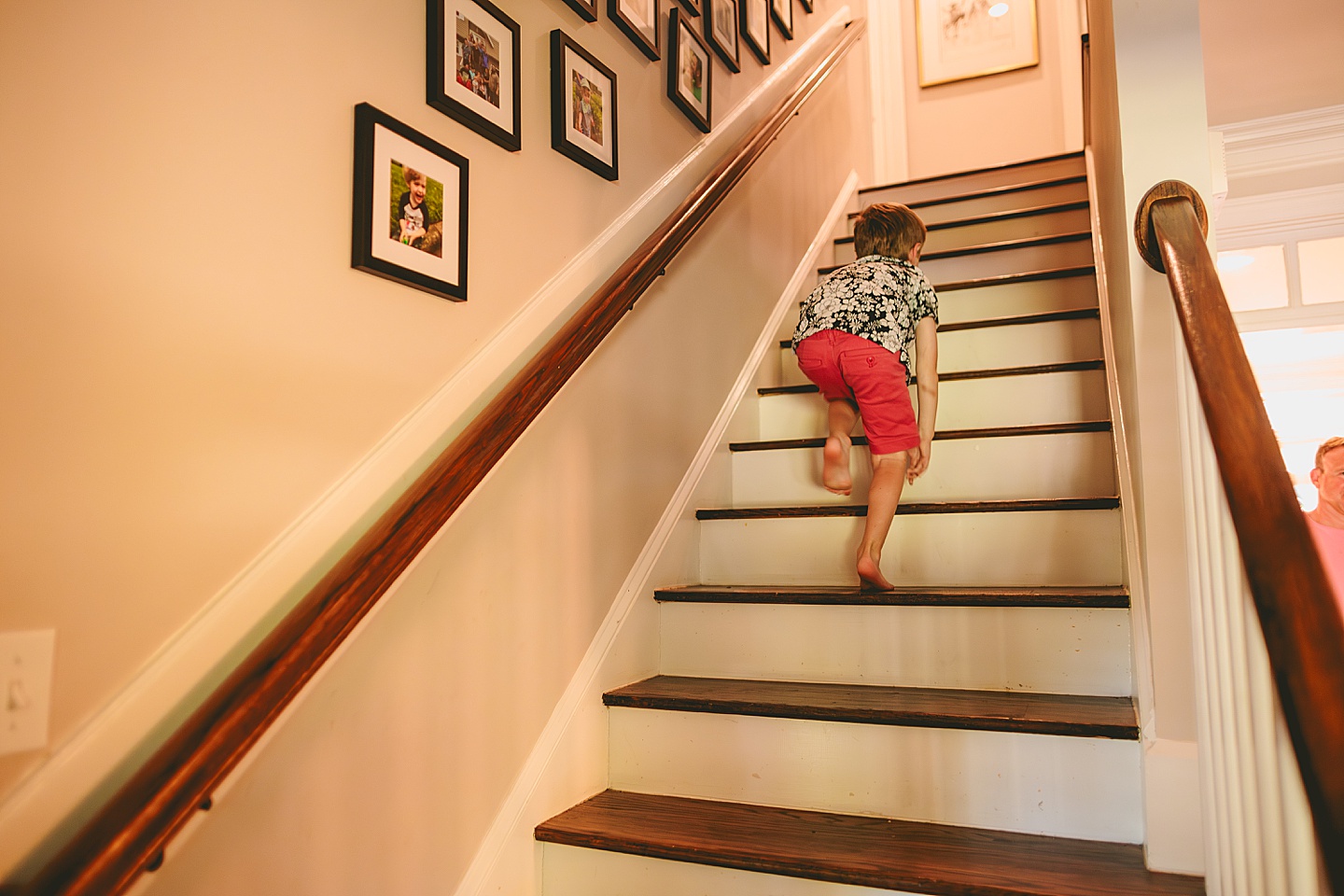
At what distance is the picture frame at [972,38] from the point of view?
17.1 feet

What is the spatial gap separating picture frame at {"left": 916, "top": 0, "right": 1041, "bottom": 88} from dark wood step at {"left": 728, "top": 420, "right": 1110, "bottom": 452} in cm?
375

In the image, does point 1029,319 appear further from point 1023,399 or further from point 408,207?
point 408,207

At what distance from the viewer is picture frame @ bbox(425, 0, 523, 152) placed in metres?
1.37

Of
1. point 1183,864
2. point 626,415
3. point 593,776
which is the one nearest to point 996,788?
point 1183,864

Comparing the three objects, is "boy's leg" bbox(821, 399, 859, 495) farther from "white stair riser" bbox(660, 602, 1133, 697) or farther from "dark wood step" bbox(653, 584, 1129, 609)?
"white stair riser" bbox(660, 602, 1133, 697)

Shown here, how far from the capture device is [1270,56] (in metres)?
3.51

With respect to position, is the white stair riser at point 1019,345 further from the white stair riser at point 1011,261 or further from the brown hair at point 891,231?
the white stair riser at point 1011,261

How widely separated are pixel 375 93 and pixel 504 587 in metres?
0.80

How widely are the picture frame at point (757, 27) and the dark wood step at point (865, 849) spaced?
2290mm

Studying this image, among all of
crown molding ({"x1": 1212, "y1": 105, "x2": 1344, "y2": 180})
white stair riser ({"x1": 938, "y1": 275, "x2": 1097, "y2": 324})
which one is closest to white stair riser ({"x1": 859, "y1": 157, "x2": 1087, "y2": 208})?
crown molding ({"x1": 1212, "y1": 105, "x2": 1344, "y2": 180})

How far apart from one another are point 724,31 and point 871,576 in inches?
66.0

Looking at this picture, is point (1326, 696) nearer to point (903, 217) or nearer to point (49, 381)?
point (49, 381)

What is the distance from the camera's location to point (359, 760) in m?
1.19

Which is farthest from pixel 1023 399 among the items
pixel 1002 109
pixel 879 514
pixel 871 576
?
pixel 1002 109
